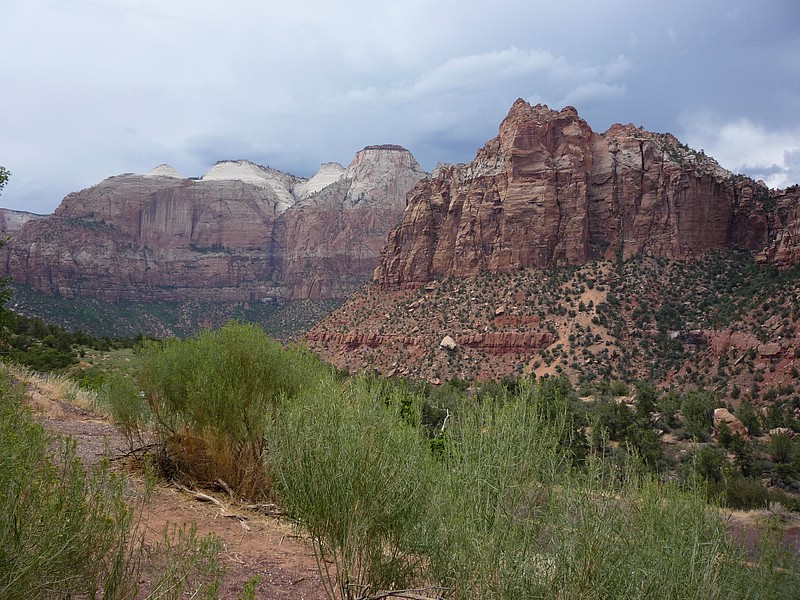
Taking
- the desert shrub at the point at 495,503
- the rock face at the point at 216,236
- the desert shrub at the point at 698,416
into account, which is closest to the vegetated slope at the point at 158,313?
the rock face at the point at 216,236

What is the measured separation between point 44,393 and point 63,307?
8430 cm

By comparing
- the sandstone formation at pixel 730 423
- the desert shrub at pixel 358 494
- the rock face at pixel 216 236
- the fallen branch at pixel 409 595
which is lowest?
the sandstone formation at pixel 730 423

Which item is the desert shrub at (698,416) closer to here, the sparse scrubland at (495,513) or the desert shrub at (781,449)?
the desert shrub at (781,449)

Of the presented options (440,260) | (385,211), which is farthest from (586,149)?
(385,211)

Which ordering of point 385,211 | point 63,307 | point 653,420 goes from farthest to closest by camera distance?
1. point 385,211
2. point 63,307
3. point 653,420

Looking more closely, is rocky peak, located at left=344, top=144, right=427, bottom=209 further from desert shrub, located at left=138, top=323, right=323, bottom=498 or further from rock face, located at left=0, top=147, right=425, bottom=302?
desert shrub, located at left=138, top=323, right=323, bottom=498

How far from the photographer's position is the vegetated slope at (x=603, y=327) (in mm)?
36406

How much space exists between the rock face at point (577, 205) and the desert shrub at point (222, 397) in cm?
5202

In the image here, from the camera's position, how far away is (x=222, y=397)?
31.1 feet

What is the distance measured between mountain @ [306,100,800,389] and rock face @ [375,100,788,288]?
7.3 inches

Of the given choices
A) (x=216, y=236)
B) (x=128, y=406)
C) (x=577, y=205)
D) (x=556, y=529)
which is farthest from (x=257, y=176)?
(x=556, y=529)

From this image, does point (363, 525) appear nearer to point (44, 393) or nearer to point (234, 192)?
point (44, 393)

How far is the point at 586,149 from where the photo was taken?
216 ft

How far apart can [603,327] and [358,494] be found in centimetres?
4536
